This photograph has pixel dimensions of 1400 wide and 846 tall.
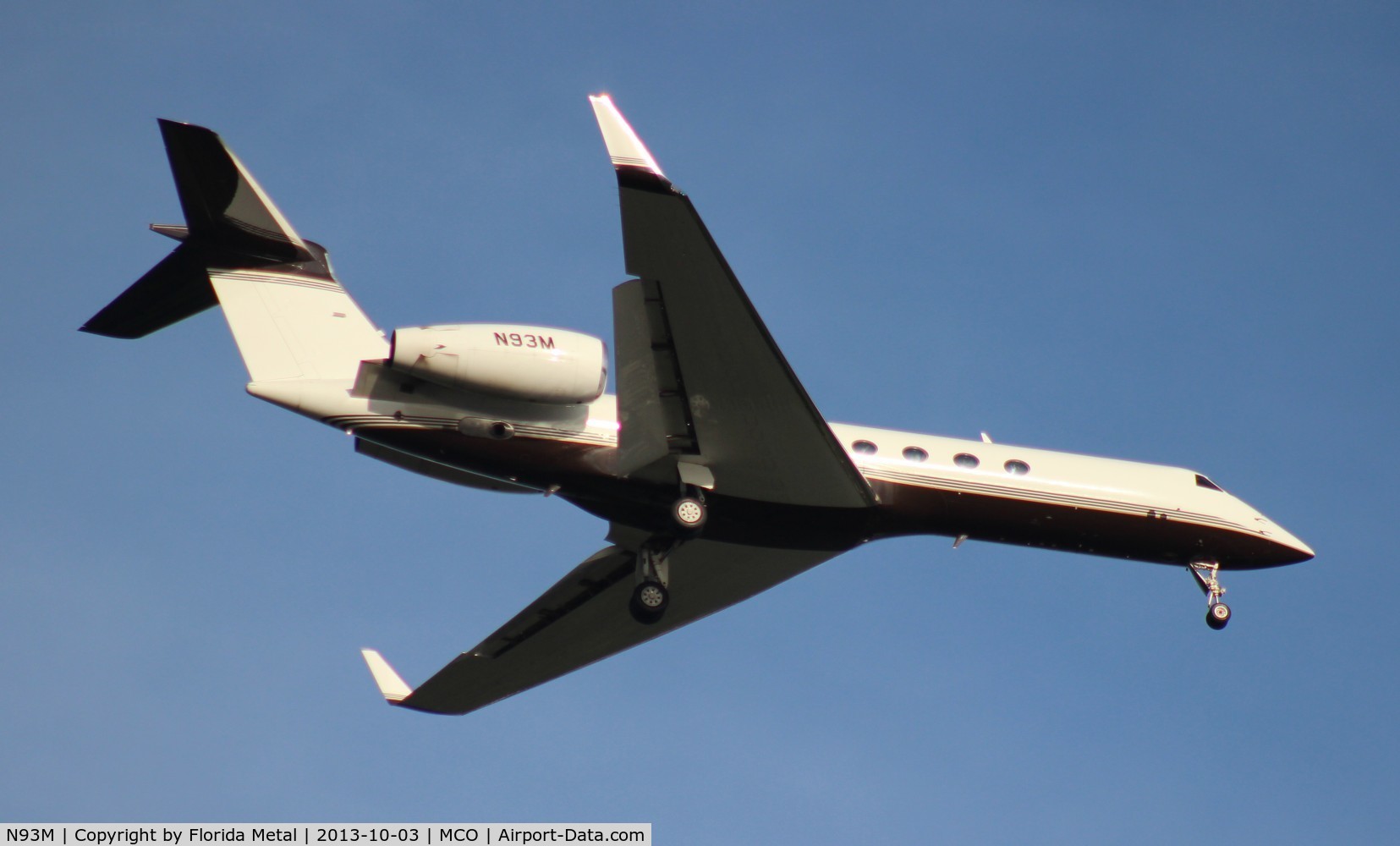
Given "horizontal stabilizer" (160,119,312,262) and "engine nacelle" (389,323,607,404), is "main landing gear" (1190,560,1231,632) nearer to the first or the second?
"engine nacelle" (389,323,607,404)

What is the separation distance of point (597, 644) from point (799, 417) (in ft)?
21.0

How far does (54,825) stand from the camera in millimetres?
15781

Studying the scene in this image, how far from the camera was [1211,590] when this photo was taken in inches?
787

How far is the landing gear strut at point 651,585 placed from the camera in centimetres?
1761

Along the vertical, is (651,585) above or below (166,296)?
below

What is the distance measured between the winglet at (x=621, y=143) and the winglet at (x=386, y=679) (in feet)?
35.2

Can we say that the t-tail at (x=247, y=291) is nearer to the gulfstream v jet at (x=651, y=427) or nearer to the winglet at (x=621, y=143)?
the gulfstream v jet at (x=651, y=427)

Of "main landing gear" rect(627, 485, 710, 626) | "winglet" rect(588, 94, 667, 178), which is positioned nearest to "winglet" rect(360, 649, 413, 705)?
"main landing gear" rect(627, 485, 710, 626)

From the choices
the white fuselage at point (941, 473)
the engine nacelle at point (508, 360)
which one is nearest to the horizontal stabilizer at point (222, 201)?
the white fuselage at point (941, 473)

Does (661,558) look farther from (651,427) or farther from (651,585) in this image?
(651,427)

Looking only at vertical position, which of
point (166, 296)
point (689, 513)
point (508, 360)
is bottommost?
point (689, 513)

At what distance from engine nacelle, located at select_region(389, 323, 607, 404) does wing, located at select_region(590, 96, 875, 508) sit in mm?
462

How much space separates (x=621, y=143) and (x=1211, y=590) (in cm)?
1117

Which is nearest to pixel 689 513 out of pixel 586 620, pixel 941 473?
pixel 941 473
